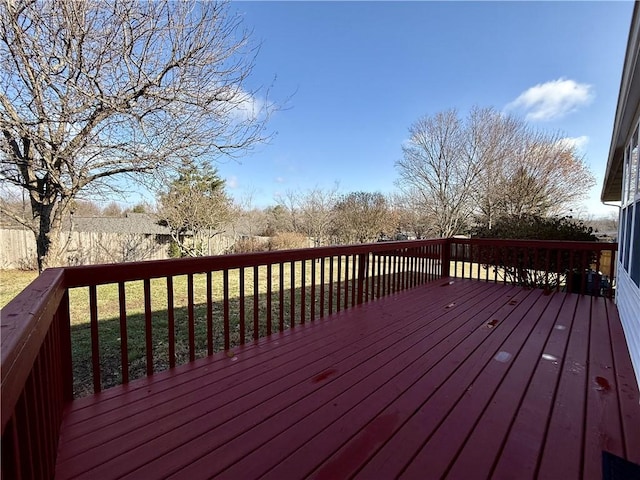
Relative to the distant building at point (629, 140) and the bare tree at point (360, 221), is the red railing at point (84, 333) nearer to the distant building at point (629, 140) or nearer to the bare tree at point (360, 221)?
the distant building at point (629, 140)

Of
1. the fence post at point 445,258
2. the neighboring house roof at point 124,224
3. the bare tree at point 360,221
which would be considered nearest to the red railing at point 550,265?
the fence post at point 445,258

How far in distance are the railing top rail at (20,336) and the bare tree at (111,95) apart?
407 cm

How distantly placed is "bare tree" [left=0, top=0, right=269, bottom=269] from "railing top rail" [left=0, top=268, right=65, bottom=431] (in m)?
4.07

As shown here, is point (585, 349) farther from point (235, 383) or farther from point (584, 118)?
point (584, 118)

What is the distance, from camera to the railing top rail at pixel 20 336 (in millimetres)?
617

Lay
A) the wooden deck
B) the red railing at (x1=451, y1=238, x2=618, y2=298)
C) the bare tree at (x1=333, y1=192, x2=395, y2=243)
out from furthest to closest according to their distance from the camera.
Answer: the bare tree at (x1=333, y1=192, x2=395, y2=243) → the red railing at (x1=451, y1=238, x2=618, y2=298) → the wooden deck

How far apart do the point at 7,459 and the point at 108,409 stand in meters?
1.10

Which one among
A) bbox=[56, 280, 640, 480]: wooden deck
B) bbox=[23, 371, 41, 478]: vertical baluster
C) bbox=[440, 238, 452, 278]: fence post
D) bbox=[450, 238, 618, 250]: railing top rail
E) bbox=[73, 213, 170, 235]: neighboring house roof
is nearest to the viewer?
bbox=[23, 371, 41, 478]: vertical baluster

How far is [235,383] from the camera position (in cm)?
195

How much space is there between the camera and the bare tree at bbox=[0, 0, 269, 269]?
13.0 ft

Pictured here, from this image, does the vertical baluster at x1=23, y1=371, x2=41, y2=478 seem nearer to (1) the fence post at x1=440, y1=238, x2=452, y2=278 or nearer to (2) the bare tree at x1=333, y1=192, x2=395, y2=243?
(1) the fence post at x1=440, y1=238, x2=452, y2=278

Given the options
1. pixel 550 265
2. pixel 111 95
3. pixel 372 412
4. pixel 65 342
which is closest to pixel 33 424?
pixel 65 342

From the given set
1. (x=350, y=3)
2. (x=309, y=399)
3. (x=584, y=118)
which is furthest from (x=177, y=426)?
(x=584, y=118)

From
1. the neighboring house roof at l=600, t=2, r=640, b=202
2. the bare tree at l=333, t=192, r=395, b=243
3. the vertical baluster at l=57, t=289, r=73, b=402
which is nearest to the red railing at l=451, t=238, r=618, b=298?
the neighboring house roof at l=600, t=2, r=640, b=202
